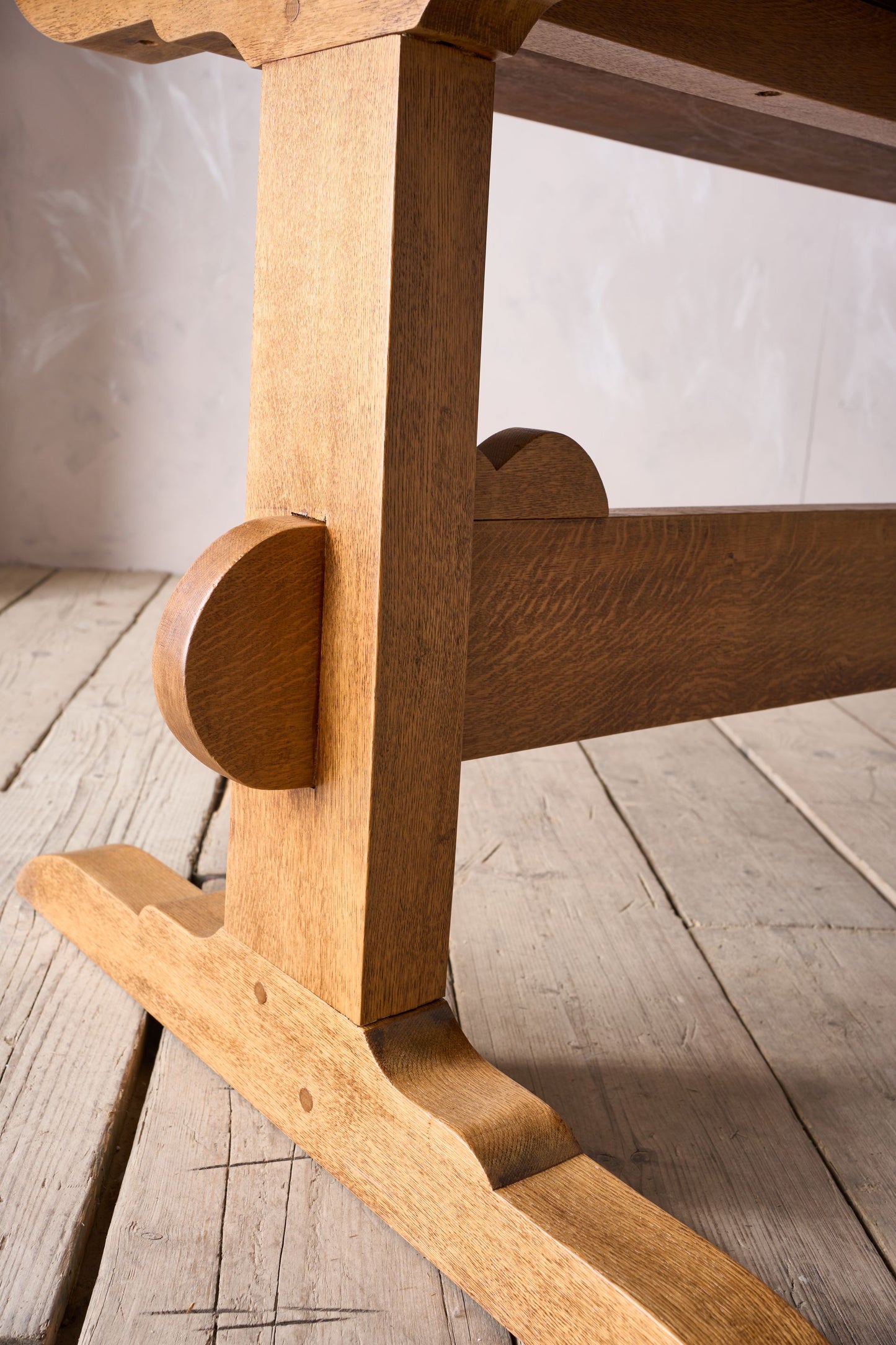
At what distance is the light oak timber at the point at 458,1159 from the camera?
1.55 ft

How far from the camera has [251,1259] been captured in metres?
0.55

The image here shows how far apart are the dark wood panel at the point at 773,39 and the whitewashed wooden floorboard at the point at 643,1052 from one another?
0.59 meters

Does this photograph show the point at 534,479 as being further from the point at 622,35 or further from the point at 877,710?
the point at 877,710

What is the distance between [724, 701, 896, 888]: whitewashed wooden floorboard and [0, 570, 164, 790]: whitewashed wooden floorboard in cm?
88

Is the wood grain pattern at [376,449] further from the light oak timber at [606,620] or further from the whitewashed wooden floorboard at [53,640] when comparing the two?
the whitewashed wooden floorboard at [53,640]

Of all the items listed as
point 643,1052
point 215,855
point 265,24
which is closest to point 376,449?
Answer: point 265,24

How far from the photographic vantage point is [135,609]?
2.09 metres

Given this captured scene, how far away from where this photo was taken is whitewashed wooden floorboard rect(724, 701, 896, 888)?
121 cm

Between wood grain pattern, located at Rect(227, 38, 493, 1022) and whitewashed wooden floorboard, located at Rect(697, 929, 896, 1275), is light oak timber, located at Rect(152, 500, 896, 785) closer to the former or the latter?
wood grain pattern, located at Rect(227, 38, 493, 1022)

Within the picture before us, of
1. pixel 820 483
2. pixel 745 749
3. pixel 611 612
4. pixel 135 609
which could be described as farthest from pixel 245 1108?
pixel 820 483

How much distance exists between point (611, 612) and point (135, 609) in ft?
5.18

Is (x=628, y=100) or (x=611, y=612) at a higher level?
(x=628, y=100)

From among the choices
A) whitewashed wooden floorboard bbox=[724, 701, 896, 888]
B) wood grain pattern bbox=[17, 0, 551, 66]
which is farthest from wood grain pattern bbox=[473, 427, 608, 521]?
whitewashed wooden floorboard bbox=[724, 701, 896, 888]

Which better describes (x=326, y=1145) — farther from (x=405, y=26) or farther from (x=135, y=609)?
(x=135, y=609)
